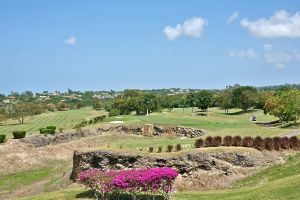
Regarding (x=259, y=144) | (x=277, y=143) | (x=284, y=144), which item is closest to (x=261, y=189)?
(x=259, y=144)

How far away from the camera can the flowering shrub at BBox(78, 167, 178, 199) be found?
24641 millimetres

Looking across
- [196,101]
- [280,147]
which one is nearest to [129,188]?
[280,147]

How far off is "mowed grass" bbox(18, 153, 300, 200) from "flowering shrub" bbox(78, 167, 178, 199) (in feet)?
7.10

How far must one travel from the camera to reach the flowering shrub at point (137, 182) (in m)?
24.6

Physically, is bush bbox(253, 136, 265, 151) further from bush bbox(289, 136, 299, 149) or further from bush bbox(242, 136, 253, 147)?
bush bbox(289, 136, 299, 149)

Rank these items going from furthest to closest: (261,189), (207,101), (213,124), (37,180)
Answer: (207,101) → (213,124) → (37,180) → (261,189)

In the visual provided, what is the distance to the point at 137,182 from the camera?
2462 cm

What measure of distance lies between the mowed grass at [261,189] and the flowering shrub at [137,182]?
7.10ft

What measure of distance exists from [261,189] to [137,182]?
22.6 ft

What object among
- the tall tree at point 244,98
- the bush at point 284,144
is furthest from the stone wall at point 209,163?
the tall tree at point 244,98

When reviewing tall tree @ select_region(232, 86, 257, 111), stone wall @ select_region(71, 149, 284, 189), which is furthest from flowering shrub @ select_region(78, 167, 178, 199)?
tall tree @ select_region(232, 86, 257, 111)

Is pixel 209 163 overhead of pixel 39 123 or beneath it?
overhead

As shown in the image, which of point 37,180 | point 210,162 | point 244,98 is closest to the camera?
point 210,162

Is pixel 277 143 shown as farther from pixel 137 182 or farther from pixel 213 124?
pixel 213 124
